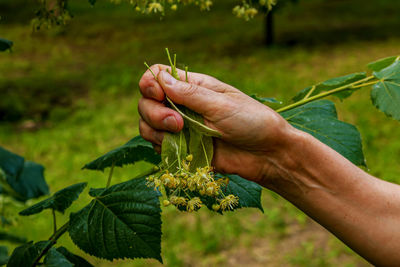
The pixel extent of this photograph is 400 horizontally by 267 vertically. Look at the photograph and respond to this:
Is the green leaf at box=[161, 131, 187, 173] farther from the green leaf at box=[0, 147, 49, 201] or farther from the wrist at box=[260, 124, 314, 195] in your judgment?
the green leaf at box=[0, 147, 49, 201]

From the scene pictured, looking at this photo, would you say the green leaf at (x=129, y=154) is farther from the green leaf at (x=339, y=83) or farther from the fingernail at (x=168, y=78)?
the green leaf at (x=339, y=83)

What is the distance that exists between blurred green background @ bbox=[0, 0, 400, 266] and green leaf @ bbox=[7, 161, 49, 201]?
609mm

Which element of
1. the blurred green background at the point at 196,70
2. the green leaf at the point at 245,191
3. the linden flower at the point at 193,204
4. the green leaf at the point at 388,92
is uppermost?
the green leaf at the point at 388,92

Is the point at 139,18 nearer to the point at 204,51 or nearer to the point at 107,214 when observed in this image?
the point at 204,51

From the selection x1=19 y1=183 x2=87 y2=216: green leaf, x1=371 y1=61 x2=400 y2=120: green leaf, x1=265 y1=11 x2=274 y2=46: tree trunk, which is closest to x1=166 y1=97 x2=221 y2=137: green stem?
x1=19 y1=183 x2=87 y2=216: green leaf

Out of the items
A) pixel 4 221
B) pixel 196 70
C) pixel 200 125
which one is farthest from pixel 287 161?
pixel 196 70

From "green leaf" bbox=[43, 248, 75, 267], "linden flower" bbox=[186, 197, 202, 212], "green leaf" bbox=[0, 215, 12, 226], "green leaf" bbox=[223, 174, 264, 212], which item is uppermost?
"linden flower" bbox=[186, 197, 202, 212]

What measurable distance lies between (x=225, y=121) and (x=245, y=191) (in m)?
0.23

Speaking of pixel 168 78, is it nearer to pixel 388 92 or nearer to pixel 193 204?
pixel 193 204

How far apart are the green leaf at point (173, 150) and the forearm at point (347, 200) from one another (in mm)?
322

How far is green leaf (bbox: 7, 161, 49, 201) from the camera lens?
1.83 metres

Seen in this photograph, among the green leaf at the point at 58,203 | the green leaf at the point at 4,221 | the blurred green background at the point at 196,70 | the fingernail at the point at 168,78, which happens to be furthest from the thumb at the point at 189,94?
the green leaf at the point at 4,221

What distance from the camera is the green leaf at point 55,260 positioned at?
1.00 meters

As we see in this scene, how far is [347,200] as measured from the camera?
4.06 ft
